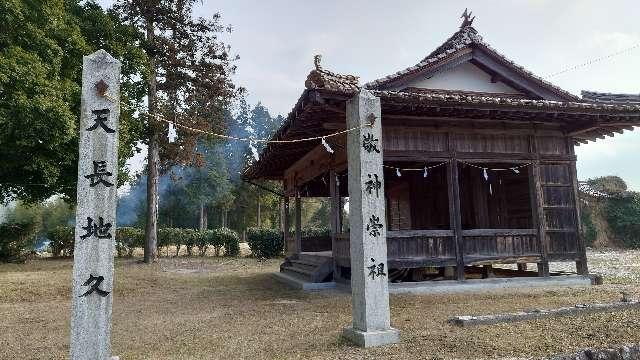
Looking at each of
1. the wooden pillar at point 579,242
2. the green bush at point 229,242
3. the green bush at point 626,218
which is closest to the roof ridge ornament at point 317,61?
the wooden pillar at point 579,242

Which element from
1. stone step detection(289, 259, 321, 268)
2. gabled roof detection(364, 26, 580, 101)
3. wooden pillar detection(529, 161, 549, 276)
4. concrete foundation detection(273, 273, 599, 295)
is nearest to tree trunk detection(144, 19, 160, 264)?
stone step detection(289, 259, 321, 268)

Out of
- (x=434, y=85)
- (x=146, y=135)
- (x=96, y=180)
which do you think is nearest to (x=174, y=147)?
(x=146, y=135)

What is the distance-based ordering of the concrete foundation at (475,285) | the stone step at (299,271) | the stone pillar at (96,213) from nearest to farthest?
the stone pillar at (96,213) < the concrete foundation at (475,285) < the stone step at (299,271)

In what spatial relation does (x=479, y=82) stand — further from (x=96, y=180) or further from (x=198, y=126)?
(x=198, y=126)

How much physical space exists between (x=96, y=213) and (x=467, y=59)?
10.4m

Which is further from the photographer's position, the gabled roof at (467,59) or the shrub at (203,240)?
the shrub at (203,240)

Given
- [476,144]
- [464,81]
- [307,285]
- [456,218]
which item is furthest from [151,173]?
[476,144]

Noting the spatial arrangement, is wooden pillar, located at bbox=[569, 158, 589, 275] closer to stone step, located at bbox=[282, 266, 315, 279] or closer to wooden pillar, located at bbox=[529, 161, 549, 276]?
wooden pillar, located at bbox=[529, 161, 549, 276]

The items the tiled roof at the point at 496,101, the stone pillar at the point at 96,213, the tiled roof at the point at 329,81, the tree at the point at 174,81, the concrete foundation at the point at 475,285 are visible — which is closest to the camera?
the stone pillar at the point at 96,213

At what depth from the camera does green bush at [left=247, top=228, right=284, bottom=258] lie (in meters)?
26.5

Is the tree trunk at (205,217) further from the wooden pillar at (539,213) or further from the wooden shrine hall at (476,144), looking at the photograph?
the wooden pillar at (539,213)

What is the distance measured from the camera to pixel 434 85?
1221 centimetres

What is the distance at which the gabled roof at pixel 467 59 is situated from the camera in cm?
1135

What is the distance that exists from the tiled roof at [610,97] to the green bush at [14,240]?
2595 cm
